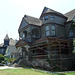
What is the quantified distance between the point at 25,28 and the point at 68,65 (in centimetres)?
1346

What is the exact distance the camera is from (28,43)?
70.5 ft

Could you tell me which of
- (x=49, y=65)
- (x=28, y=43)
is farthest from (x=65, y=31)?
(x=49, y=65)

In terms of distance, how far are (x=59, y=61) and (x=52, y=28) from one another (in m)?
7.89

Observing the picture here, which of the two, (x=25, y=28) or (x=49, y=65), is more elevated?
(x=25, y=28)

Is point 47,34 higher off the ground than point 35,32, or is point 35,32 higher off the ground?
point 35,32

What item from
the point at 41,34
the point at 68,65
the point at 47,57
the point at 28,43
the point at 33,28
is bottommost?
the point at 68,65

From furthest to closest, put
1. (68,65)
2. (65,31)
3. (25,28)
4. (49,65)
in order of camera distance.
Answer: (25,28)
(65,31)
(68,65)
(49,65)

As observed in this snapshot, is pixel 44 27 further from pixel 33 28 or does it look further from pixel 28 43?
pixel 28 43

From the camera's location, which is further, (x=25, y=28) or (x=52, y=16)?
(x=25, y=28)

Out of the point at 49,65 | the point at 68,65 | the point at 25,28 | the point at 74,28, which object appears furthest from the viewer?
the point at 25,28

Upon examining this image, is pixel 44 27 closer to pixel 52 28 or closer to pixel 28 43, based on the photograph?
pixel 52 28

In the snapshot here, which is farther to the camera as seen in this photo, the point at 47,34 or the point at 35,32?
the point at 35,32

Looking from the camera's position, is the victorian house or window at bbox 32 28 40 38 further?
window at bbox 32 28 40 38

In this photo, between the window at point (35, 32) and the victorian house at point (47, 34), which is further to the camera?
the window at point (35, 32)
